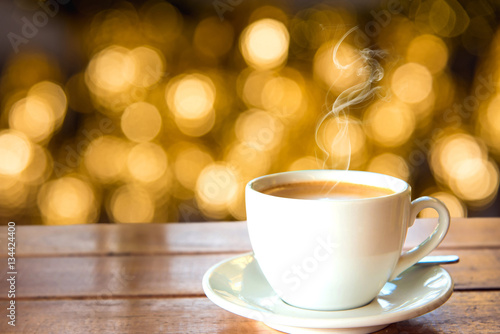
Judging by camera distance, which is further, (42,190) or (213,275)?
(42,190)

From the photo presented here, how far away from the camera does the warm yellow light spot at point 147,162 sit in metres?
1.52

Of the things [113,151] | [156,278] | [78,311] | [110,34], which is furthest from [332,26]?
[78,311]

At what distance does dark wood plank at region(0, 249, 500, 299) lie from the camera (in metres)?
0.55

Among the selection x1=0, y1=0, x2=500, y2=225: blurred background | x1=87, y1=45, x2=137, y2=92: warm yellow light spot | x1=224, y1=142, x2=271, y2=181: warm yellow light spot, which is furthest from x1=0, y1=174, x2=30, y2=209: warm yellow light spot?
x1=224, y1=142, x2=271, y2=181: warm yellow light spot

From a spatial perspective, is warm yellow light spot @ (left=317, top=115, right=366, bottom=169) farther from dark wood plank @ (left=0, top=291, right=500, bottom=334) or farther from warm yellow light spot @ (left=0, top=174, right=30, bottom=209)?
dark wood plank @ (left=0, top=291, right=500, bottom=334)

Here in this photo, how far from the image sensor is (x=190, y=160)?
1541mm

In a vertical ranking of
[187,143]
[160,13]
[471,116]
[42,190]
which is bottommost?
[42,190]

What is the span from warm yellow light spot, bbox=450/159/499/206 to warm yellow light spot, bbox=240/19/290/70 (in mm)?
642

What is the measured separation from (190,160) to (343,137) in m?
0.47

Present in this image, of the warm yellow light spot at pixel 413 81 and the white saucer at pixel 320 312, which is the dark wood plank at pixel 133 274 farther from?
the warm yellow light spot at pixel 413 81

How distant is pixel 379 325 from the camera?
42 centimetres

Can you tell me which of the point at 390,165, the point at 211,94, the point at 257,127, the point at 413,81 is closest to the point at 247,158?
the point at 257,127

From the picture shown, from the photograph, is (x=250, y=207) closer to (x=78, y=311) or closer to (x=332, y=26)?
(x=78, y=311)

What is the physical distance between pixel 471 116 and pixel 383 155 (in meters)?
0.30
